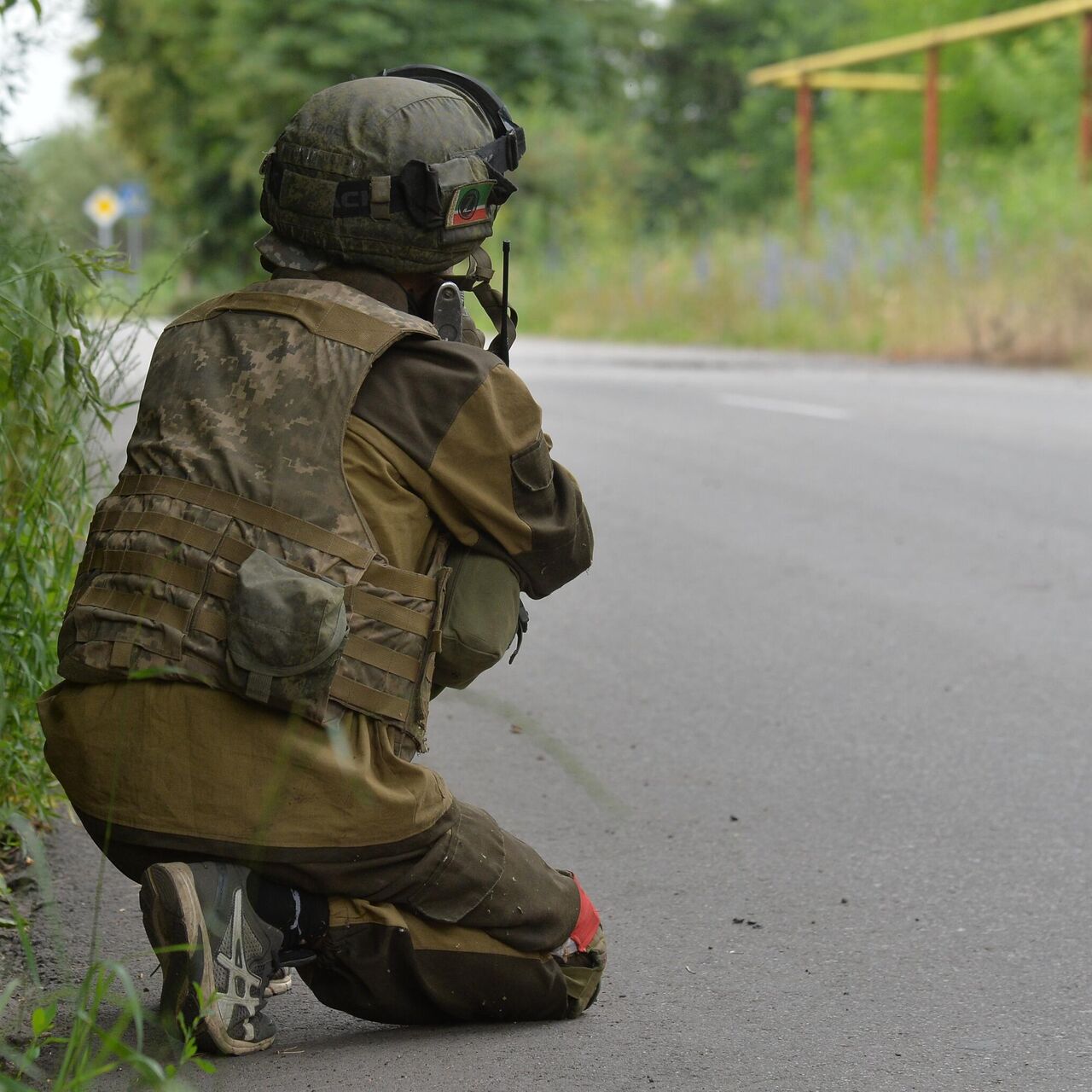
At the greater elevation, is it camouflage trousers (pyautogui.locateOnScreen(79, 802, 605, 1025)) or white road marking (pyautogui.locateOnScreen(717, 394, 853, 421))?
camouflage trousers (pyautogui.locateOnScreen(79, 802, 605, 1025))

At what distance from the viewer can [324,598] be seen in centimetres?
263

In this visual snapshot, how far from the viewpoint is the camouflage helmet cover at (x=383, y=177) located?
9.36 ft

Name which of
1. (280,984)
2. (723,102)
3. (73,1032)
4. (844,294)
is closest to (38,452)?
(280,984)

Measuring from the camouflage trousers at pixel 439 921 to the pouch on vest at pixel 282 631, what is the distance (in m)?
0.25

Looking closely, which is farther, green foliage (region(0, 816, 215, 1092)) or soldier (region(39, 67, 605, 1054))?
soldier (region(39, 67, 605, 1054))

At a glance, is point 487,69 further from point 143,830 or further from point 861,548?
point 143,830

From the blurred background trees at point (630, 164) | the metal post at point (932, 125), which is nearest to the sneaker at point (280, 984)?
the blurred background trees at point (630, 164)

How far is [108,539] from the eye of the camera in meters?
2.82

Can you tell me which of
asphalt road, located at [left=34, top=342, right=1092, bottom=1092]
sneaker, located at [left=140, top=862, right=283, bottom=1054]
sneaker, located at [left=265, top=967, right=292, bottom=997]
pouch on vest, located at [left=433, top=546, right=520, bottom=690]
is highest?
pouch on vest, located at [left=433, top=546, right=520, bottom=690]

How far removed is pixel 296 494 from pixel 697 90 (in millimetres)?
57501

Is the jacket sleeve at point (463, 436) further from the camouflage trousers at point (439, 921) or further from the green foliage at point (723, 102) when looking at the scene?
the green foliage at point (723, 102)

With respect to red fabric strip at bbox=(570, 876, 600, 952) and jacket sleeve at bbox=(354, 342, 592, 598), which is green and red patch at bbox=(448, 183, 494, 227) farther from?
Result: red fabric strip at bbox=(570, 876, 600, 952)

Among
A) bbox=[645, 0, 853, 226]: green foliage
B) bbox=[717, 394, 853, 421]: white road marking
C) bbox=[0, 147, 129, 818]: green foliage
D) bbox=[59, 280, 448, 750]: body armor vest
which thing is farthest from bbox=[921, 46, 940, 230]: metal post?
bbox=[59, 280, 448, 750]: body armor vest

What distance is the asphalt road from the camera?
2.93 metres
